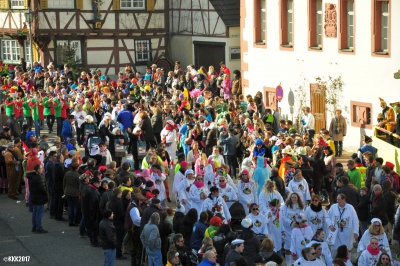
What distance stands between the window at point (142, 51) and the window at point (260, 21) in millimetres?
12815

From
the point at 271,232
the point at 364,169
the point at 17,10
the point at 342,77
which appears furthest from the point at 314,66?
the point at 17,10

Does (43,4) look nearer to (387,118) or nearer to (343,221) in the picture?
(387,118)

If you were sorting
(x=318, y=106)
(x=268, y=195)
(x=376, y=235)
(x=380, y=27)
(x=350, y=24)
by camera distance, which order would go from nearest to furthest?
1. (x=376, y=235)
2. (x=268, y=195)
3. (x=380, y=27)
4. (x=350, y=24)
5. (x=318, y=106)

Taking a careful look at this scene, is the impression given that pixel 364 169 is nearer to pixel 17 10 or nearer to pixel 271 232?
pixel 271 232

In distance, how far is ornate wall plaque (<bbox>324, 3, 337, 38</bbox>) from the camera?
1379 inches

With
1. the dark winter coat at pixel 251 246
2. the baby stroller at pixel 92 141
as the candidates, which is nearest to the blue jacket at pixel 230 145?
the baby stroller at pixel 92 141

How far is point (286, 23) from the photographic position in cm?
3788

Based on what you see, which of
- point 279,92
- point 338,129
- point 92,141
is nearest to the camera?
point 92,141

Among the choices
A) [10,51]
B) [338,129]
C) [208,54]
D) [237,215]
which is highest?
[10,51]

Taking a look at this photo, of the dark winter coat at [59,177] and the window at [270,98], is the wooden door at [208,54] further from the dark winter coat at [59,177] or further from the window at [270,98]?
the dark winter coat at [59,177]

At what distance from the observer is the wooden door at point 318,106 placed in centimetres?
3544

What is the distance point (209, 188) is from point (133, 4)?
27.7m

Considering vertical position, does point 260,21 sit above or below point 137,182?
above

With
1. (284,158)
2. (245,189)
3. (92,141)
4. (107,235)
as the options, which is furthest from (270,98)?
(107,235)
